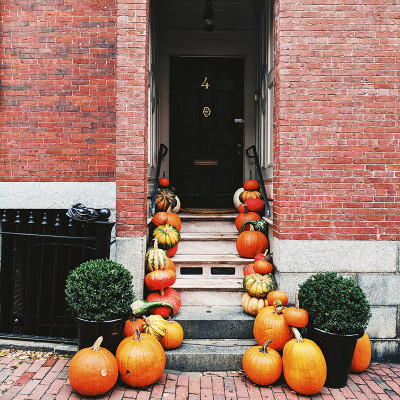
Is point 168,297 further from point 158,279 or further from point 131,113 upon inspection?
point 131,113

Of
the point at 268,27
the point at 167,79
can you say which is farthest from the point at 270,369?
the point at 167,79

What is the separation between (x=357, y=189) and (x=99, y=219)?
324 cm

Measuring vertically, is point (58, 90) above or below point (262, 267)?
above

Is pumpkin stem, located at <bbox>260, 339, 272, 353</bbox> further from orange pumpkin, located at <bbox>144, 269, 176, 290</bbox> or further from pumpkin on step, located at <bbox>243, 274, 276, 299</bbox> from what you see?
orange pumpkin, located at <bbox>144, 269, 176, 290</bbox>

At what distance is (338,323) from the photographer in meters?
3.85

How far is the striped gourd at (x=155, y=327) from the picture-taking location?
13.4 feet

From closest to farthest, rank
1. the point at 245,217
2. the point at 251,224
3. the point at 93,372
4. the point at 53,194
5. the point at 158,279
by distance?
the point at 93,372 → the point at 158,279 → the point at 251,224 → the point at 53,194 → the point at 245,217

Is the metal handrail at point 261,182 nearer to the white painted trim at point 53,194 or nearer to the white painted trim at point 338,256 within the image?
the white painted trim at point 338,256

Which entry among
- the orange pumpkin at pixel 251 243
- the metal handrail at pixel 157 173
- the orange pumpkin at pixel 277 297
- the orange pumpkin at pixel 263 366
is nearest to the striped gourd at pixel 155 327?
the orange pumpkin at pixel 263 366

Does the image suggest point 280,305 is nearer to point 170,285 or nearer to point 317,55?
point 170,285

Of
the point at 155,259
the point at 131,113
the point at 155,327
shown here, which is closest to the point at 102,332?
the point at 155,327

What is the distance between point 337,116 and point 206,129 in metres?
3.30

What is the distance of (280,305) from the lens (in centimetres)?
429

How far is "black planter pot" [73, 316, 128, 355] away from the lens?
12.7 feet
